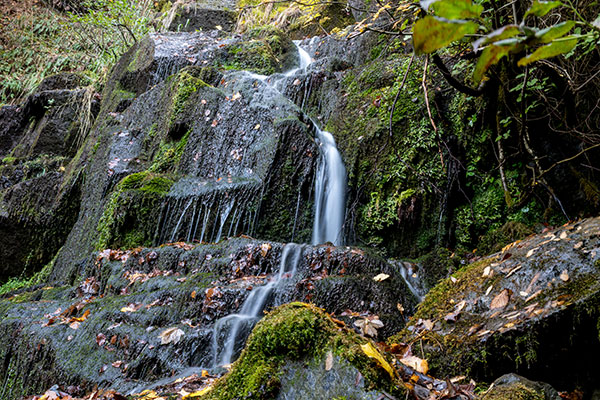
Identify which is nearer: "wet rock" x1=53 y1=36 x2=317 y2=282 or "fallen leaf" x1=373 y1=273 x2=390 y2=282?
"fallen leaf" x1=373 y1=273 x2=390 y2=282

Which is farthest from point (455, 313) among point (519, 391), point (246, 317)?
point (246, 317)

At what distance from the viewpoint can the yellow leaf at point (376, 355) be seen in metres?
1.52

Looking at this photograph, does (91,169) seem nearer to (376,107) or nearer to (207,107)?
(207,107)

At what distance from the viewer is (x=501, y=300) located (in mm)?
2666

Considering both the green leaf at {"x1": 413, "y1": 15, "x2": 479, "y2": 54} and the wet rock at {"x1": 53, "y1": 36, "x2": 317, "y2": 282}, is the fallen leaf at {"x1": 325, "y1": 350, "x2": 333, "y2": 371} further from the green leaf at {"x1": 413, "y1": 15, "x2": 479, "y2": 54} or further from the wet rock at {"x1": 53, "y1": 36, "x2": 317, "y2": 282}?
the wet rock at {"x1": 53, "y1": 36, "x2": 317, "y2": 282}

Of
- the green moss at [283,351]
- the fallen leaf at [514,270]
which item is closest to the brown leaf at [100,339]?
the green moss at [283,351]

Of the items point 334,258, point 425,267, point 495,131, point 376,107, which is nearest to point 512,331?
point 334,258

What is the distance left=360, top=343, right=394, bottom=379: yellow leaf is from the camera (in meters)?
1.52

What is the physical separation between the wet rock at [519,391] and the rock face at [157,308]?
1830mm

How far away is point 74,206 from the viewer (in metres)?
8.80

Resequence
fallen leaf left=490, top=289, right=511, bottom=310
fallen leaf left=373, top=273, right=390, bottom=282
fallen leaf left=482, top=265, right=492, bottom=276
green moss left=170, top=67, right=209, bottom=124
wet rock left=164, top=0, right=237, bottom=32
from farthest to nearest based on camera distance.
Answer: wet rock left=164, top=0, right=237, bottom=32 < green moss left=170, top=67, right=209, bottom=124 < fallen leaf left=373, top=273, right=390, bottom=282 < fallen leaf left=482, top=265, right=492, bottom=276 < fallen leaf left=490, top=289, right=511, bottom=310

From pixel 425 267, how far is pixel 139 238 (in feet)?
14.1

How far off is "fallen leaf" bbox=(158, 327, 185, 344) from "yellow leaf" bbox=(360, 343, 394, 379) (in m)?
2.27

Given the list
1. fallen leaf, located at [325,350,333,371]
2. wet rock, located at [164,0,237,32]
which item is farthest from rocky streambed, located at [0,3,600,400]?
wet rock, located at [164,0,237,32]
